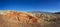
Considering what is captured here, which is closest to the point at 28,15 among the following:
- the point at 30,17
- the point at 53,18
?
the point at 30,17

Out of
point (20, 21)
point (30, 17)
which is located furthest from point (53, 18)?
point (20, 21)

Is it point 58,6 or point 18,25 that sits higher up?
point 58,6

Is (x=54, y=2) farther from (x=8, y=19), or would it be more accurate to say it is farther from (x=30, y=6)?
(x=8, y=19)

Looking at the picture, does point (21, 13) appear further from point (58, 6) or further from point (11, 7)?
point (58, 6)

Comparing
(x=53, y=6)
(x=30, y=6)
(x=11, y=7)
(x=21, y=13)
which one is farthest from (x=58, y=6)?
(x=11, y=7)

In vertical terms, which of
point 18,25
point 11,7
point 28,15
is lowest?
point 18,25

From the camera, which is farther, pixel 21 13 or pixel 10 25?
pixel 21 13

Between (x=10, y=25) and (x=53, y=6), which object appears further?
(x=53, y=6)

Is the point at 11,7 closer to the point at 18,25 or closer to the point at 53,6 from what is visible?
the point at 18,25
